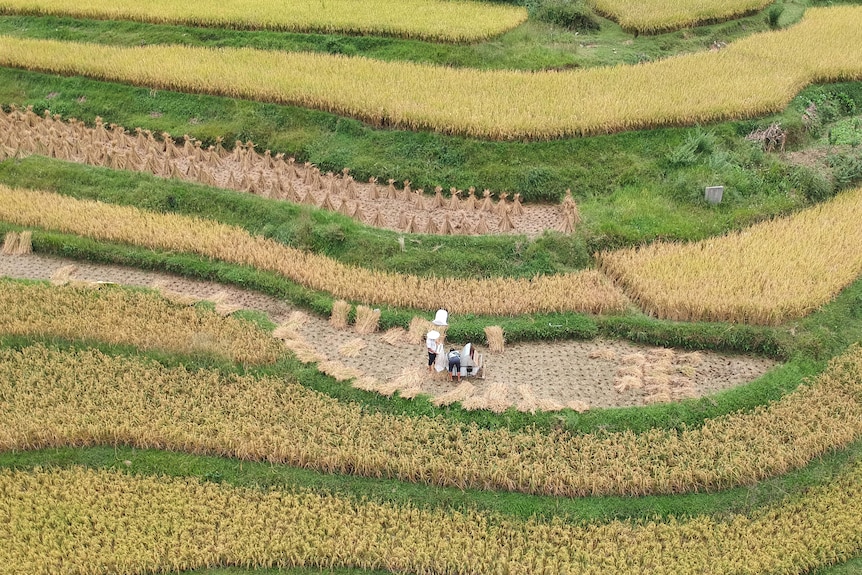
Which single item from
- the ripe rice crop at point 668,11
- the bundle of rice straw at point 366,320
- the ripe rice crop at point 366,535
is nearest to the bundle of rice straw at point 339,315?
the bundle of rice straw at point 366,320

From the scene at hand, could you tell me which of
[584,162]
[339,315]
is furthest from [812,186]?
[339,315]

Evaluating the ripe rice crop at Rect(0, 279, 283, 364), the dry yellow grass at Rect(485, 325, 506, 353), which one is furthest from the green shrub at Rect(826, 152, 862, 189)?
the ripe rice crop at Rect(0, 279, 283, 364)

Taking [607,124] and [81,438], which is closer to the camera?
[81,438]

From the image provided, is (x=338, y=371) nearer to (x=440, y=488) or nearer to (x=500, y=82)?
(x=440, y=488)

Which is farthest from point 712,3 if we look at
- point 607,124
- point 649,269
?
point 649,269

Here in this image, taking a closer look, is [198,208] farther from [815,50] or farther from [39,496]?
[815,50]

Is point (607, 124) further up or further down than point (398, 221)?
further up
